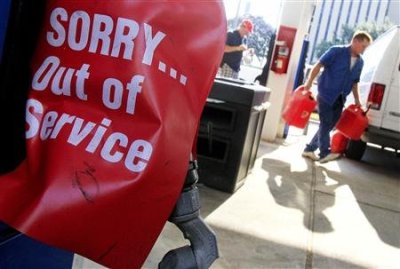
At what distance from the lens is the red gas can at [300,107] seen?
257 inches

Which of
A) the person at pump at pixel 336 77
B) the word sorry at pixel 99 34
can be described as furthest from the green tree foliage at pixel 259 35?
the word sorry at pixel 99 34

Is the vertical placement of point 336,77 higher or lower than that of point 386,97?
higher

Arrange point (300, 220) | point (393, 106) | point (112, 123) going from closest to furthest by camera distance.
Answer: point (112, 123)
point (300, 220)
point (393, 106)

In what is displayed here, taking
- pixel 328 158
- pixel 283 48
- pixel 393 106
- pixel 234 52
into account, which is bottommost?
pixel 328 158

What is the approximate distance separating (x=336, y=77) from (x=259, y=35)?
226cm

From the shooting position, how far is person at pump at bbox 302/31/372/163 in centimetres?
641

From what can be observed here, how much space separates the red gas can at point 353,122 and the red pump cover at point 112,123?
633cm

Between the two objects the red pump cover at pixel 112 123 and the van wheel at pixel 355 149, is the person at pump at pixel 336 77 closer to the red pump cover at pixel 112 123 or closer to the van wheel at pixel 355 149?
the van wheel at pixel 355 149

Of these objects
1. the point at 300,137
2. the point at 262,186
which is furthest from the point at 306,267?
the point at 300,137

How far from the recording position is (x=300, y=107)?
652 centimetres

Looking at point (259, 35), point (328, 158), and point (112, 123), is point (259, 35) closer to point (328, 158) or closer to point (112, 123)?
point (328, 158)

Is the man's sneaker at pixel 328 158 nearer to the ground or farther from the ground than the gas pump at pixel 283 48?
nearer to the ground

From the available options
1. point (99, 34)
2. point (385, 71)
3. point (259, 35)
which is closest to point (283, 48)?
point (259, 35)

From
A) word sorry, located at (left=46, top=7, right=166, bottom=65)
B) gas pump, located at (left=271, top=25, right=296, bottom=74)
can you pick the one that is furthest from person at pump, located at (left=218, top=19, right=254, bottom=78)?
word sorry, located at (left=46, top=7, right=166, bottom=65)
